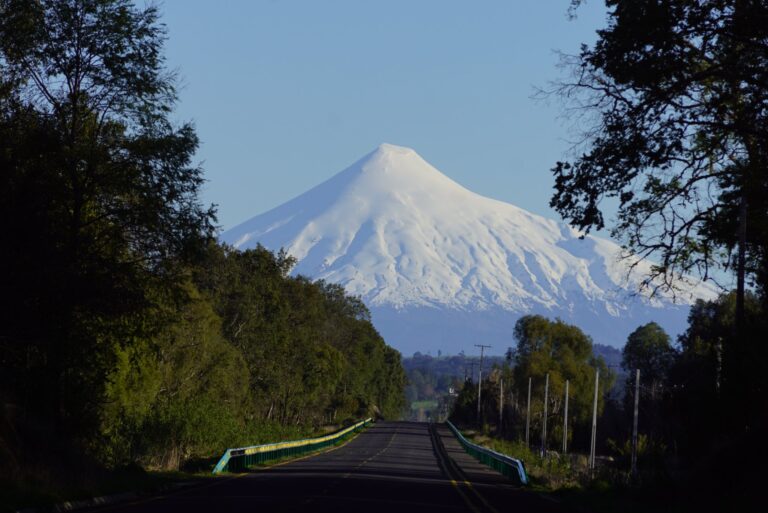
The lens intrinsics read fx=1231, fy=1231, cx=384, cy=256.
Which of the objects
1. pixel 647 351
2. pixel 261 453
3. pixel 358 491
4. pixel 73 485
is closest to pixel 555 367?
pixel 647 351

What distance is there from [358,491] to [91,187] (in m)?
11.2

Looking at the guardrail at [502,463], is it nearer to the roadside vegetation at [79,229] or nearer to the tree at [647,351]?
the roadside vegetation at [79,229]

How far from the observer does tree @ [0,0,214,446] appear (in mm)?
32562

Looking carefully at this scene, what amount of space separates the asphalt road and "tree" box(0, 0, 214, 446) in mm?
5219

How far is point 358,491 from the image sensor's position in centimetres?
3378

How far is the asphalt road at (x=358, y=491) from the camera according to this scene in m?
26.5

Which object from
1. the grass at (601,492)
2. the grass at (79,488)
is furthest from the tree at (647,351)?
the grass at (79,488)

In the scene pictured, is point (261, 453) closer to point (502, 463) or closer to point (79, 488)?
point (502, 463)

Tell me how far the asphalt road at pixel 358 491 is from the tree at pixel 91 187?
5.22 m

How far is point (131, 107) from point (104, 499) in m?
12.7

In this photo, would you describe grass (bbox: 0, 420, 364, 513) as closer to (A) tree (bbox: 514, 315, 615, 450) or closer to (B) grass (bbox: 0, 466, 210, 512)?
(B) grass (bbox: 0, 466, 210, 512)

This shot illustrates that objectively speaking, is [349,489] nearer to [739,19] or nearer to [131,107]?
[131,107]

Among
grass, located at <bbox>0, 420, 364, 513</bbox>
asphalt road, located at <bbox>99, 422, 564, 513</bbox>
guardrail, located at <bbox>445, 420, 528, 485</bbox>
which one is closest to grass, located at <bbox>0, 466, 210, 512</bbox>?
grass, located at <bbox>0, 420, 364, 513</bbox>

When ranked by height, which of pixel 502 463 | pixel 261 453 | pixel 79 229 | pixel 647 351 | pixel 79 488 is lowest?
pixel 79 488
